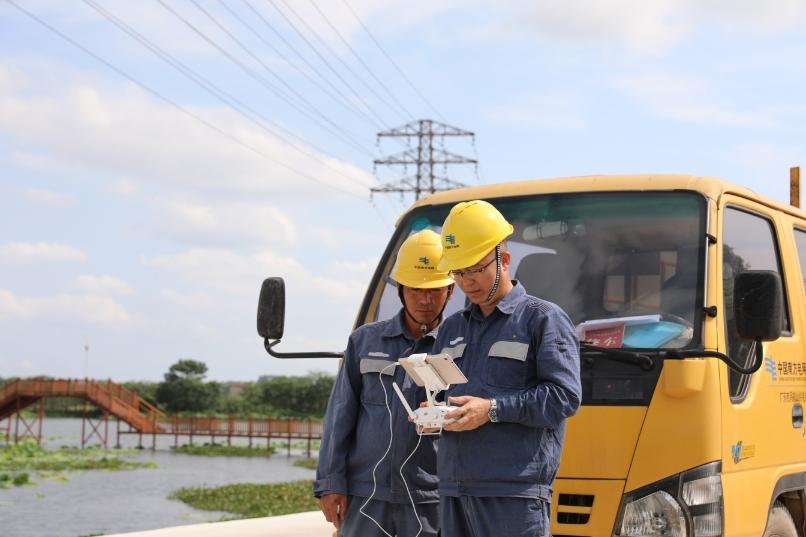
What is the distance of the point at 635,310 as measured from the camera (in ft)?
18.2

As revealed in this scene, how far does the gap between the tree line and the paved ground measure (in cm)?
8820

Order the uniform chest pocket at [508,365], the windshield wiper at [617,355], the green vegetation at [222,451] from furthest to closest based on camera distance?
the green vegetation at [222,451]
the windshield wiper at [617,355]
the uniform chest pocket at [508,365]

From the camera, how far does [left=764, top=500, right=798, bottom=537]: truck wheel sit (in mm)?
5719

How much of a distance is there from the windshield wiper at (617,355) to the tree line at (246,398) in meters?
94.1

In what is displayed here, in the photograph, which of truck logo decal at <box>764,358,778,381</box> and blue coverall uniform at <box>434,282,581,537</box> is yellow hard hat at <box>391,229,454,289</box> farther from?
truck logo decal at <box>764,358,778,381</box>

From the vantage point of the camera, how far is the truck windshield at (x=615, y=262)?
5488 millimetres

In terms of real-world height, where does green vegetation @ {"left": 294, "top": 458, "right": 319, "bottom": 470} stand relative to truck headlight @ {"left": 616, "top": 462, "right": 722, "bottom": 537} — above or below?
below

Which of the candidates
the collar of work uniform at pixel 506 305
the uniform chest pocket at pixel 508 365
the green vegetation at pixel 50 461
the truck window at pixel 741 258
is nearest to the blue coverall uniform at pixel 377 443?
the collar of work uniform at pixel 506 305

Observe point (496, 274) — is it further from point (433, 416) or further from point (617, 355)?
point (617, 355)

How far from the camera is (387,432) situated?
16.3 ft

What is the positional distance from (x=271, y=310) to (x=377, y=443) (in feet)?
3.74

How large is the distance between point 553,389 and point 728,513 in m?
1.46

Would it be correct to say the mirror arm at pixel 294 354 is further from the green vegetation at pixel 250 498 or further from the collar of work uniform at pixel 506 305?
the green vegetation at pixel 250 498

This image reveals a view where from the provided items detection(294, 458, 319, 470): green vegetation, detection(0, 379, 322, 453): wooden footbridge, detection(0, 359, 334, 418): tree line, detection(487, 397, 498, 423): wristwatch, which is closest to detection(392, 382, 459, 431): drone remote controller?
detection(487, 397, 498, 423): wristwatch
